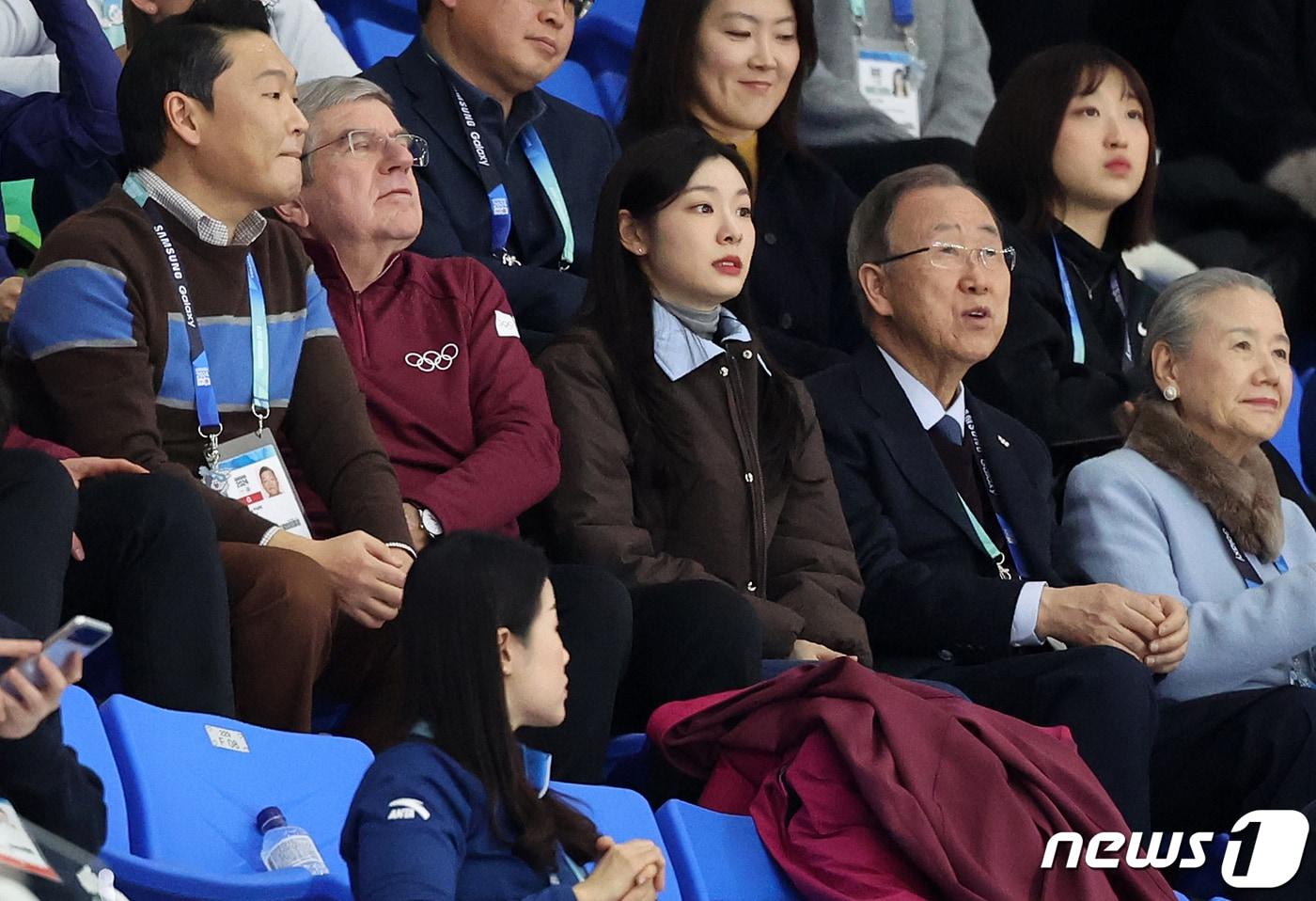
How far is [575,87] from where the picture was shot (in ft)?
16.6

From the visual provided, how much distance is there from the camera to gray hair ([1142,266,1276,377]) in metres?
4.08

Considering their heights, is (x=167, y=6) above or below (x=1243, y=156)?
above

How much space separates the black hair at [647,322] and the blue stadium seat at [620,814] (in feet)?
Answer: 2.80

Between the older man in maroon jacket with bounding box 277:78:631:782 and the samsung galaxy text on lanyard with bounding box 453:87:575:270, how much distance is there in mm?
380

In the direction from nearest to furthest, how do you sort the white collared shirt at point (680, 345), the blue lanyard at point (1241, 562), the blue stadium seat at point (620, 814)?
the blue stadium seat at point (620, 814) → the white collared shirt at point (680, 345) → the blue lanyard at point (1241, 562)

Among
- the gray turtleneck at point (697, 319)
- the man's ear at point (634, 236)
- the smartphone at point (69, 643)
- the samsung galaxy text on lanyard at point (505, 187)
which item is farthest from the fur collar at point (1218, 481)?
the smartphone at point (69, 643)

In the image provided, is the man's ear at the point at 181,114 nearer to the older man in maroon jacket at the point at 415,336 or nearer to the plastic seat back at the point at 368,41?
the older man in maroon jacket at the point at 415,336

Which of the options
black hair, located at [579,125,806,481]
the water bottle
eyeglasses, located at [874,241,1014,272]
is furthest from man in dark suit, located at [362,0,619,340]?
the water bottle

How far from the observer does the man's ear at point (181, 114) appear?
3.14 m

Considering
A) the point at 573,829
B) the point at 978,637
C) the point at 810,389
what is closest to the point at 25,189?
the point at 810,389

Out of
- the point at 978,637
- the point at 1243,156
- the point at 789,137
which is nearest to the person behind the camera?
the point at 978,637

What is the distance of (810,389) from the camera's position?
3842 millimetres

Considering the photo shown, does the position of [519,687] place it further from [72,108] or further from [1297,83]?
→ [1297,83]

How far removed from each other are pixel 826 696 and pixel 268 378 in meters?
0.89
